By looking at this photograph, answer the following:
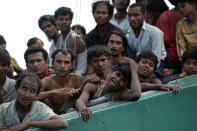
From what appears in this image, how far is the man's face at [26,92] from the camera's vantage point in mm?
4926

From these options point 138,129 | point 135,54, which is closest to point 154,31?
point 135,54

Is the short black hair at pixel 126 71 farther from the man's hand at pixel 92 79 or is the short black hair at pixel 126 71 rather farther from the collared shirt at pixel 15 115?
the collared shirt at pixel 15 115

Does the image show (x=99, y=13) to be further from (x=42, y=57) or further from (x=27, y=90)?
(x=27, y=90)

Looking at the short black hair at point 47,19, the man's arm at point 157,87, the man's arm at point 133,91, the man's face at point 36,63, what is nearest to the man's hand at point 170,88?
the man's arm at point 157,87

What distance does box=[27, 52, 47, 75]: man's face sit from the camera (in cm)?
630

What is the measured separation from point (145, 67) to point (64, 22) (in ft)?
5.54

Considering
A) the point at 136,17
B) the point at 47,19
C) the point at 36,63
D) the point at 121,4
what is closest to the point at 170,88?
the point at 136,17

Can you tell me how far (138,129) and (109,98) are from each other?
412 millimetres

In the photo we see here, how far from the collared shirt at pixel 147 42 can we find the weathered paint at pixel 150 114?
799 millimetres

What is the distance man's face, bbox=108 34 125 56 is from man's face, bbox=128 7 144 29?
54cm

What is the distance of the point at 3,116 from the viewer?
16.0 feet

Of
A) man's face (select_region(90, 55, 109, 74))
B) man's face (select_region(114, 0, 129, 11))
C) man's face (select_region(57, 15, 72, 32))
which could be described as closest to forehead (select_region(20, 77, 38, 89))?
man's face (select_region(90, 55, 109, 74))

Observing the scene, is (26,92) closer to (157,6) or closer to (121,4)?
(121,4)

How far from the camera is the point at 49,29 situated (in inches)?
321
